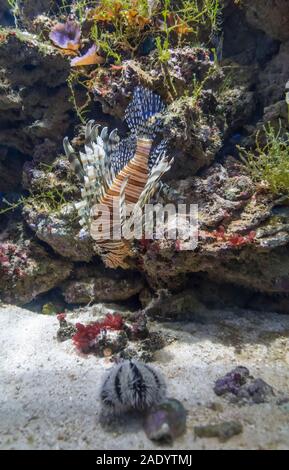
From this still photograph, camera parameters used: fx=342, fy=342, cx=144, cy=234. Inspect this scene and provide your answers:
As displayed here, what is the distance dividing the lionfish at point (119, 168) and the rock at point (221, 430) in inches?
67.9

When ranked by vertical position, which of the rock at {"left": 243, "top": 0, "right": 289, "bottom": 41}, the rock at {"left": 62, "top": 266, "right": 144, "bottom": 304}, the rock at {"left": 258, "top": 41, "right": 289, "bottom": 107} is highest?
the rock at {"left": 243, "top": 0, "right": 289, "bottom": 41}

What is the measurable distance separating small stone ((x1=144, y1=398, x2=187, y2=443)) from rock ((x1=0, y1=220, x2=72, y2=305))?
8.34ft

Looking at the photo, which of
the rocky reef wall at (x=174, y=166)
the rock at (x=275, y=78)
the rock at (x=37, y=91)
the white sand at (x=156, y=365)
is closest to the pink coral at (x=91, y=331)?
the white sand at (x=156, y=365)

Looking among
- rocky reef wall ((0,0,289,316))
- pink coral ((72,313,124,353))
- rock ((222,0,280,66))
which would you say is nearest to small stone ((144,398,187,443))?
pink coral ((72,313,124,353))

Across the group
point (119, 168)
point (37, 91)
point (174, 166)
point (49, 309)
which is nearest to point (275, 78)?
point (174, 166)

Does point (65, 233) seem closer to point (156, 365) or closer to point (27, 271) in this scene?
point (27, 271)

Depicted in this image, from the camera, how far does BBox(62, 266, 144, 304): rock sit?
423 centimetres

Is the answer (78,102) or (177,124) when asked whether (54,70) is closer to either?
(78,102)

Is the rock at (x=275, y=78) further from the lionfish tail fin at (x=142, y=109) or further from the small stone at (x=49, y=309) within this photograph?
the small stone at (x=49, y=309)

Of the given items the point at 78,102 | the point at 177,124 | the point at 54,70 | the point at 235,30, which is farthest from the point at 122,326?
the point at 235,30

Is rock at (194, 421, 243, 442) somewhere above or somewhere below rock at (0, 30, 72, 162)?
below

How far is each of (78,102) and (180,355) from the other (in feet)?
11.3

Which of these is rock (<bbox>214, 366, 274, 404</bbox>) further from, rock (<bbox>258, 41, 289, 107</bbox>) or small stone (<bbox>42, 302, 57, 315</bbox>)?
rock (<bbox>258, 41, 289, 107</bbox>)

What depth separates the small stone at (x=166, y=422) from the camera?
7.47 ft
